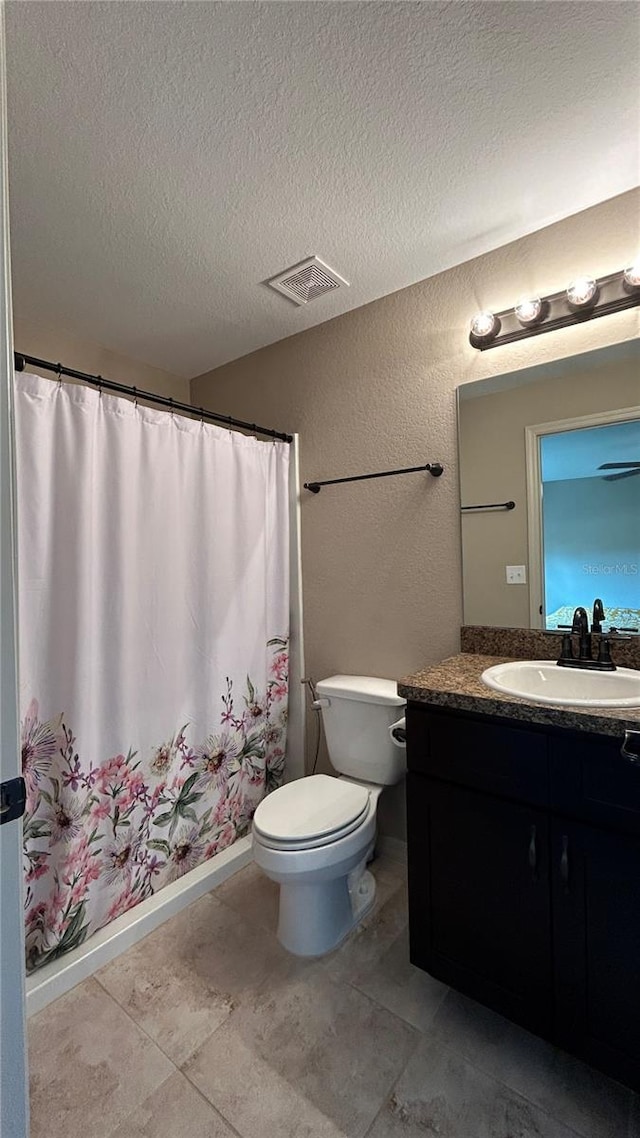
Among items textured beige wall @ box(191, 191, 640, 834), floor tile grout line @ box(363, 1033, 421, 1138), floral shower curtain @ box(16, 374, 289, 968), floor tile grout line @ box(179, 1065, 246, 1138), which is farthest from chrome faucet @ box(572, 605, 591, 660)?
floor tile grout line @ box(179, 1065, 246, 1138)

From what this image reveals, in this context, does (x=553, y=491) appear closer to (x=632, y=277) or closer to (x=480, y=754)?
(x=632, y=277)

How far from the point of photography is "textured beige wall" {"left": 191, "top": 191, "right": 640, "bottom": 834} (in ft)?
5.02

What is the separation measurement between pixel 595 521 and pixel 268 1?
1492mm

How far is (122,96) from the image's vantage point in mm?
1095

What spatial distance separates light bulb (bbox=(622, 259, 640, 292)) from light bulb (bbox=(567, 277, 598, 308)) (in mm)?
77

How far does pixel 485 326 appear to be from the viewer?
161 cm

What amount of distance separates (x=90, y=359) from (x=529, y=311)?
1895 millimetres

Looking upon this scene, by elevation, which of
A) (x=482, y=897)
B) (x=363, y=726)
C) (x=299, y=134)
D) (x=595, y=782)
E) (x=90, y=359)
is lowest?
(x=482, y=897)

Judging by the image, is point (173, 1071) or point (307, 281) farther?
point (307, 281)

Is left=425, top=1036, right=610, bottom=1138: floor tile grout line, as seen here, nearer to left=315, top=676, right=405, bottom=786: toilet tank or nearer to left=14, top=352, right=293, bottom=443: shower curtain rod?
left=315, top=676, right=405, bottom=786: toilet tank

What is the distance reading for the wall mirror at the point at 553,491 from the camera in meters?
1.43

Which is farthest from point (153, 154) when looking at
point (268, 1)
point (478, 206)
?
point (478, 206)

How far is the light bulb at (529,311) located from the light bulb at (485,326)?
0.09 m

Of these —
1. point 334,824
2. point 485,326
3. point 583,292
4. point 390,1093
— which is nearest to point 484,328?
point 485,326
